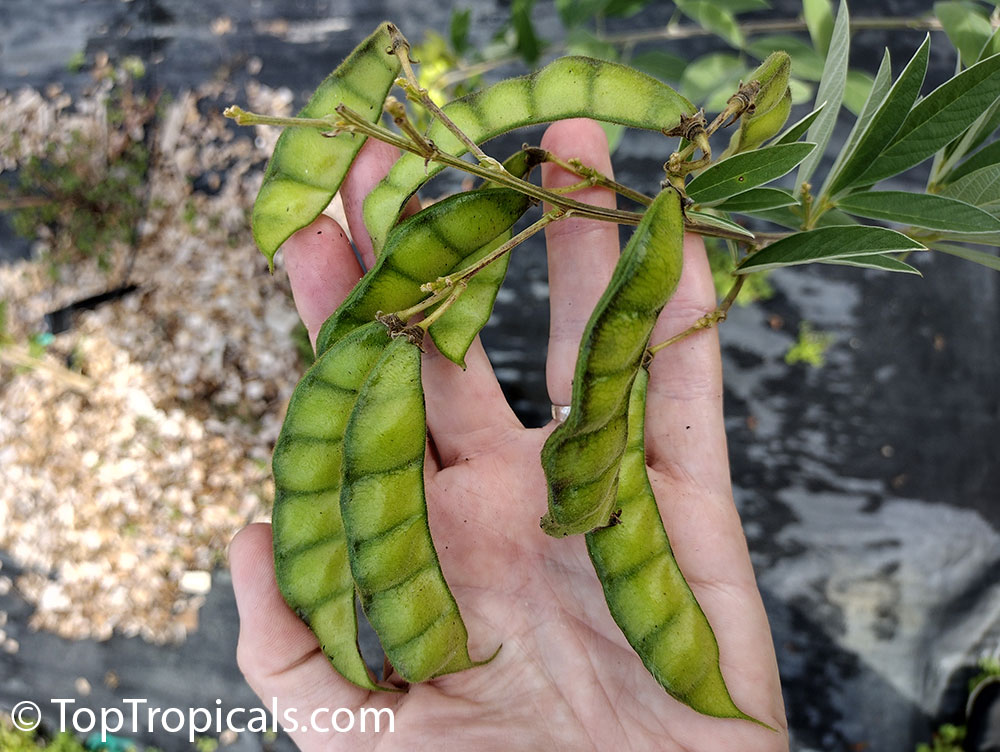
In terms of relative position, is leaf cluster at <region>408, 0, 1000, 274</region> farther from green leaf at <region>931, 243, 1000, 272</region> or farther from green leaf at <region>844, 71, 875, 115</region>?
green leaf at <region>844, 71, 875, 115</region>

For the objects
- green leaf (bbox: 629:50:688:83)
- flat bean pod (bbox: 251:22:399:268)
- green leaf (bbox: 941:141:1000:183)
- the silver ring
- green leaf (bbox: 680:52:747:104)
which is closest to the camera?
green leaf (bbox: 941:141:1000:183)

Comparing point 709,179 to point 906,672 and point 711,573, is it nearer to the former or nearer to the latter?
point 711,573

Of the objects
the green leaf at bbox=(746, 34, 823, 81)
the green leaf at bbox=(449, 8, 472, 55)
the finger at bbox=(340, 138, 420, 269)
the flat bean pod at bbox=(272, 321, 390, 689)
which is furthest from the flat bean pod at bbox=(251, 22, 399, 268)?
the green leaf at bbox=(746, 34, 823, 81)

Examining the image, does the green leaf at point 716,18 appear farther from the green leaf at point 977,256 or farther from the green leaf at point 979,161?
the green leaf at point 977,256

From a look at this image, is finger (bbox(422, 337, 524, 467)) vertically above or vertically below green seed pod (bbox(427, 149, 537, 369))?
below

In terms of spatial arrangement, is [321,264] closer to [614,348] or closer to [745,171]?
[614,348]

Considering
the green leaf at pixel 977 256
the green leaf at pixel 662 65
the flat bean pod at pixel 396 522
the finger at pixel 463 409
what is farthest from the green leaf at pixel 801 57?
the flat bean pod at pixel 396 522

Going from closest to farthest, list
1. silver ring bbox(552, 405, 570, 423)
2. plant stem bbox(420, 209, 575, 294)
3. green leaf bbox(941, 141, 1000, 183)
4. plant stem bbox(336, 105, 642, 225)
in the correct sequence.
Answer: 1. plant stem bbox(336, 105, 642, 225)
2. plant stem bbox(420, 209, 575, 294)
3. green leaf bbox(941, 141, 1000, 183)
4. silver ring bbox(552, 405, 570, 423)
